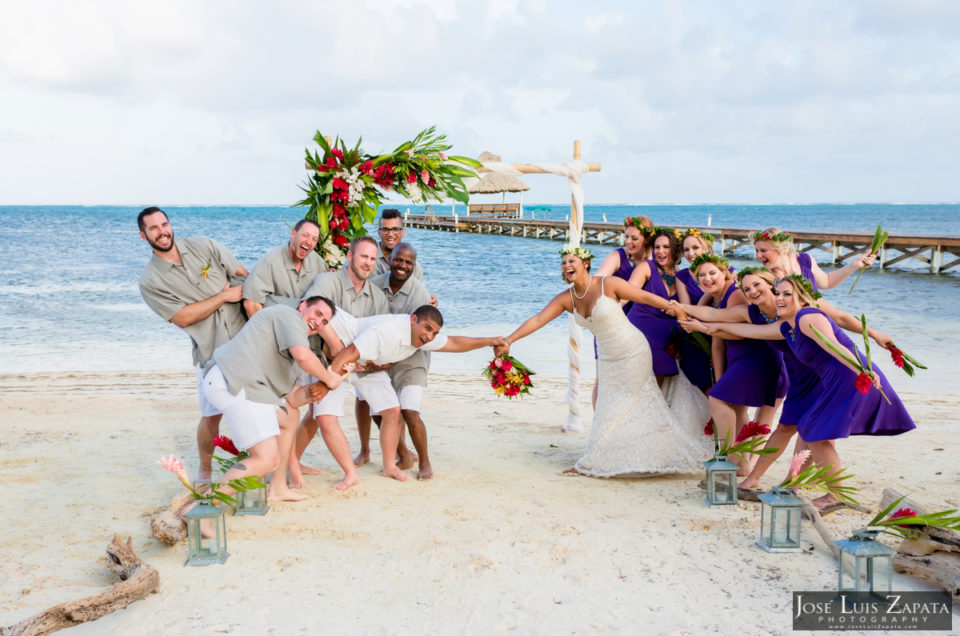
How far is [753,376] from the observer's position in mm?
5570

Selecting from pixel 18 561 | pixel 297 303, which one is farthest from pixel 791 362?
pixel 18 561

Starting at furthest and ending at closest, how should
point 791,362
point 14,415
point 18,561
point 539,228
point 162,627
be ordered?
point 539,228
point 14,415
point 791,362
point 18,561
point 162,627

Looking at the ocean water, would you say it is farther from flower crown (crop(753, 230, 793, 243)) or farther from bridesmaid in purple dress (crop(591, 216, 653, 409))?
flower crown (crop(753, 230, 793, 243))

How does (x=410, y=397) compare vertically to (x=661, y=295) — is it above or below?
below

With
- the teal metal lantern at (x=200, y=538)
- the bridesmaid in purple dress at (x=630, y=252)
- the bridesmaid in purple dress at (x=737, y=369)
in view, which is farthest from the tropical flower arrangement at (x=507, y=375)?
the teal metal lantern at (x=200, y=538)

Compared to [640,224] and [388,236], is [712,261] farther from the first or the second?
[388,236]

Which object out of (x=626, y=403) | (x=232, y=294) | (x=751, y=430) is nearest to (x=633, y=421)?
(x=626, y=403)

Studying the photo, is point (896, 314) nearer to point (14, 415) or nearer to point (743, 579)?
point (743, 579)

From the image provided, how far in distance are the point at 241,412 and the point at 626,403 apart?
9.83 feet

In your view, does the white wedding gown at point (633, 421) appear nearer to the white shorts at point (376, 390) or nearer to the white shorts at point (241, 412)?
the white shorts at point (376, 390)

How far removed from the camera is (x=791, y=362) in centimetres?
530

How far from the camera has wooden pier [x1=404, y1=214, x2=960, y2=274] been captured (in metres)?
25.0

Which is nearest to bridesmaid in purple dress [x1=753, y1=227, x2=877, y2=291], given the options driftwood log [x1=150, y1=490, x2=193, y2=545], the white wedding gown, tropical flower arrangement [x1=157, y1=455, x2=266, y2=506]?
the white wedding gown

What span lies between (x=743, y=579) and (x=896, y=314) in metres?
16.2
